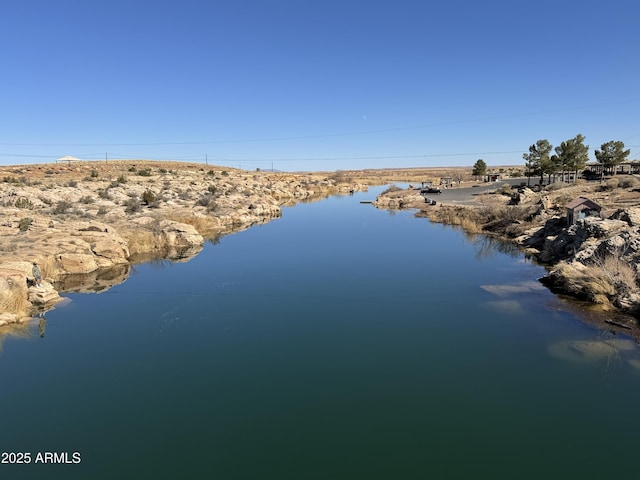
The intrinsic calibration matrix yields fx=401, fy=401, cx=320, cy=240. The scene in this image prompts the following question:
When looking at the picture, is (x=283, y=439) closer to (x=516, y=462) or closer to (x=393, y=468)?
(x=393, y=468)

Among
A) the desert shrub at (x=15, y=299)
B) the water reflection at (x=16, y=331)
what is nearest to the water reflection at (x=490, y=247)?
the water reflection at (x=16, y=331)

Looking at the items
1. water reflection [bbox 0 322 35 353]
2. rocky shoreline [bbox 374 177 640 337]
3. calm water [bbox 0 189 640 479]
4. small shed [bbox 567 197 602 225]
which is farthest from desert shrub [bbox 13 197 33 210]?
small shed [bbox 567 197 602 225]

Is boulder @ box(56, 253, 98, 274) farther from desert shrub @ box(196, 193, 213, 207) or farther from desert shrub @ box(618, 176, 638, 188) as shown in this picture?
desert shrub @ box(618, 176, 638, 188)

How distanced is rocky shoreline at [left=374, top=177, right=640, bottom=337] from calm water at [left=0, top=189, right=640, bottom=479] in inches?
55.3

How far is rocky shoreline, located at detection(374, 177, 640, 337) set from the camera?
47.4 ft

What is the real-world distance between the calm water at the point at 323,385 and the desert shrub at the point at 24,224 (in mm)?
9307

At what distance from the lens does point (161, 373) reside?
10820mm

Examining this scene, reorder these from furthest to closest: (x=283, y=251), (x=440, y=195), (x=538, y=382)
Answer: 1. (x=440, y=195)
2. (x=283, y=251)
3. (x=538, y=382)

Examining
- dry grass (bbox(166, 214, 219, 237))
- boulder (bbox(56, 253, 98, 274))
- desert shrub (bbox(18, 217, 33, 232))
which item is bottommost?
boulder (bbox(56, 253, 98, 274))

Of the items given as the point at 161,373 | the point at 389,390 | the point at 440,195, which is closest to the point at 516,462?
the point at 389,390

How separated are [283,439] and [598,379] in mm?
7915

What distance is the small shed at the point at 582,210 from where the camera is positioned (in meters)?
21.6

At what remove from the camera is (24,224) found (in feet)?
76.1

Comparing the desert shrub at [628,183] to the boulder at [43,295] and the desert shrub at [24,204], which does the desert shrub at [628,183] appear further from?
the desert shrub at [24,204]
